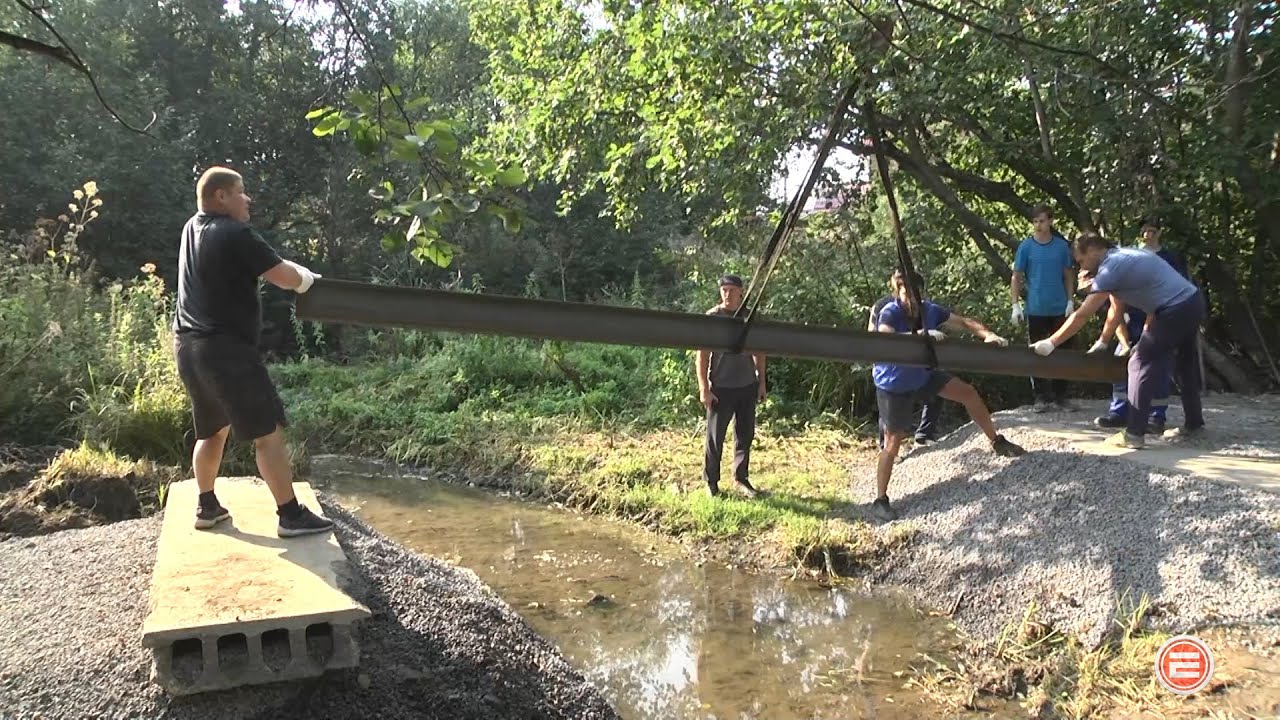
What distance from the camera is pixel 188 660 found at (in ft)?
10.6

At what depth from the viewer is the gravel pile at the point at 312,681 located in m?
3.21

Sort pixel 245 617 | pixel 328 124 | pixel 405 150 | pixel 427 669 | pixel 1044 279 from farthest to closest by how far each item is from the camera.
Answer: pixel 1044 279, pixel 427 669, pixel 245 617, pixel 328 124, pixel 405 150

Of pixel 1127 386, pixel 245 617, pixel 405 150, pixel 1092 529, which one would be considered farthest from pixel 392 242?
pixel 1127 386

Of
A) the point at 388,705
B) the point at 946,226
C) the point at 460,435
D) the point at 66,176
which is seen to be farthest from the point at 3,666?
the point at 66,176

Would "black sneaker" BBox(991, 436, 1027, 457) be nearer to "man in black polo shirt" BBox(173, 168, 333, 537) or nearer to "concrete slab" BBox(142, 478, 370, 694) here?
"concrete slab" BBox(142, 478, 370, 694)

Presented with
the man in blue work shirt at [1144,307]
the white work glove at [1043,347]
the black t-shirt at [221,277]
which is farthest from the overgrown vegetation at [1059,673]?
the black t-shirt at [221,277]

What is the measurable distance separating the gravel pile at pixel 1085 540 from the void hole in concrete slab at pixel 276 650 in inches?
150

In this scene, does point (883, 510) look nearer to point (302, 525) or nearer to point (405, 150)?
point (302, 525)

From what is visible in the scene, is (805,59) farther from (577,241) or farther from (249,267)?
(577,241)

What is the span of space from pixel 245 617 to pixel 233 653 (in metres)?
0.20

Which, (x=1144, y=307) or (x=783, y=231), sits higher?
(x=783, y=231)

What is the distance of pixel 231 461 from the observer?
7.95 meters

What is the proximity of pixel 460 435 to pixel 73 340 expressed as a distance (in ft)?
13.9

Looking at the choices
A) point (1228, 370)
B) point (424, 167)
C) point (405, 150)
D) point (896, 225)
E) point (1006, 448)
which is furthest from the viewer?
point (1228, 370)
